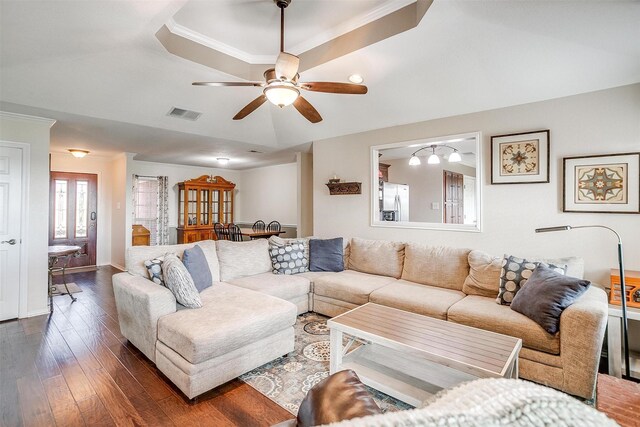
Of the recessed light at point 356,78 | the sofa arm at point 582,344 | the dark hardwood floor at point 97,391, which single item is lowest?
the dark hardwood floor at point 97,391

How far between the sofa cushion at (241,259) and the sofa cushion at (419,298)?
146 centimetres

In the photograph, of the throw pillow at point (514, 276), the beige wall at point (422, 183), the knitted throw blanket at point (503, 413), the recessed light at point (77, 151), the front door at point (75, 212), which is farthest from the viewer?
the beige wall at point (422, 183)

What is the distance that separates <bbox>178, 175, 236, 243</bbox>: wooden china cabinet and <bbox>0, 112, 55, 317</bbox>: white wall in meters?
3.66

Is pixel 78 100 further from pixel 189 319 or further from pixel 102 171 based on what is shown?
pixel 102 171

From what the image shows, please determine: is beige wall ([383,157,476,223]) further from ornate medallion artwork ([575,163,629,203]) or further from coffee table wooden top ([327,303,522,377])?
coffee table wooden top ([327,303,522,377])

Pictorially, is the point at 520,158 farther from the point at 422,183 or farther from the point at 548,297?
the point at 422,183

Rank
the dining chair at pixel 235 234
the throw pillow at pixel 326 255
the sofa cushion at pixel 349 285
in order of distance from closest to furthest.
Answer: the sofa cushion at pixel 349 285
the throw pillow at pixel 326 255
the dining chair at pixel 235 234

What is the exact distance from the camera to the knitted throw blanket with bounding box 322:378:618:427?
1.26 feet

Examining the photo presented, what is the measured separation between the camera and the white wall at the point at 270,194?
307 inches

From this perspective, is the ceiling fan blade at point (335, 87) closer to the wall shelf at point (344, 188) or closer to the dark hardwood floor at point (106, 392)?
the wall shelf at point (344, 188)

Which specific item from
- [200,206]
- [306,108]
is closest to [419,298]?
[306,108]

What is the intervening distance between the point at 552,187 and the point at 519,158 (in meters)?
0.42

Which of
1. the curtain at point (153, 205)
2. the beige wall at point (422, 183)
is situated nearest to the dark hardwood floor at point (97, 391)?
the curtain at point (153, 205)

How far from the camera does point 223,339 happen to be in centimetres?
207
